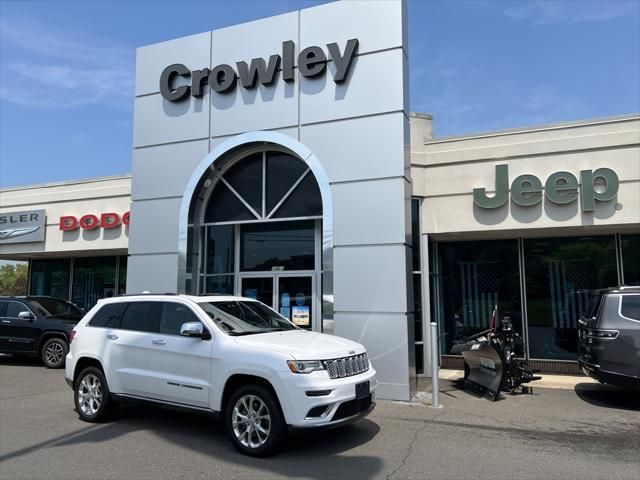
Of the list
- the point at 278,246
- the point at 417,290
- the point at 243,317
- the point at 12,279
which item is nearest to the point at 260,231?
the point at 278,246

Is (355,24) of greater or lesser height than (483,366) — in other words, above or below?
above

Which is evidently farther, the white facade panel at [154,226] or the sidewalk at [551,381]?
the white facade panel at [154,226]

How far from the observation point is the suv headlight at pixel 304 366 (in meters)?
5.86

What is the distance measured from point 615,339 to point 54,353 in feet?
41.1

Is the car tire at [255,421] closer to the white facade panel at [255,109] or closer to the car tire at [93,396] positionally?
the car tire at [93,396]

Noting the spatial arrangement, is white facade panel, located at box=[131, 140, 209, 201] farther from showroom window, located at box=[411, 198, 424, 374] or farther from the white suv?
showroom window, located at box=[411, 198, 424, 374]

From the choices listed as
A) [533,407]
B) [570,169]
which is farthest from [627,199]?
[533,407]

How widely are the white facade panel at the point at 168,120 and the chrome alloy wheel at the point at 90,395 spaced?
5854mm

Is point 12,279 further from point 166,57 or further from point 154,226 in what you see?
point 166,57

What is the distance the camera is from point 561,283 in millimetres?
12516

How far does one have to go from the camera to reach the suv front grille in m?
6.07

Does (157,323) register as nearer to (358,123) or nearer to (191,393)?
(191,393)

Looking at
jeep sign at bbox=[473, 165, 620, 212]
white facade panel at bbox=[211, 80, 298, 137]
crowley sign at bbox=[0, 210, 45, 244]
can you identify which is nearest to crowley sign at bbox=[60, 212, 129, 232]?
crowley sign at bbox=[0, 210, 45, 244]

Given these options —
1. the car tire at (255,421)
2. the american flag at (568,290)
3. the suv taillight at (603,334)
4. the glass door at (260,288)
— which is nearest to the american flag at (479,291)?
the american flag at (568,290)
